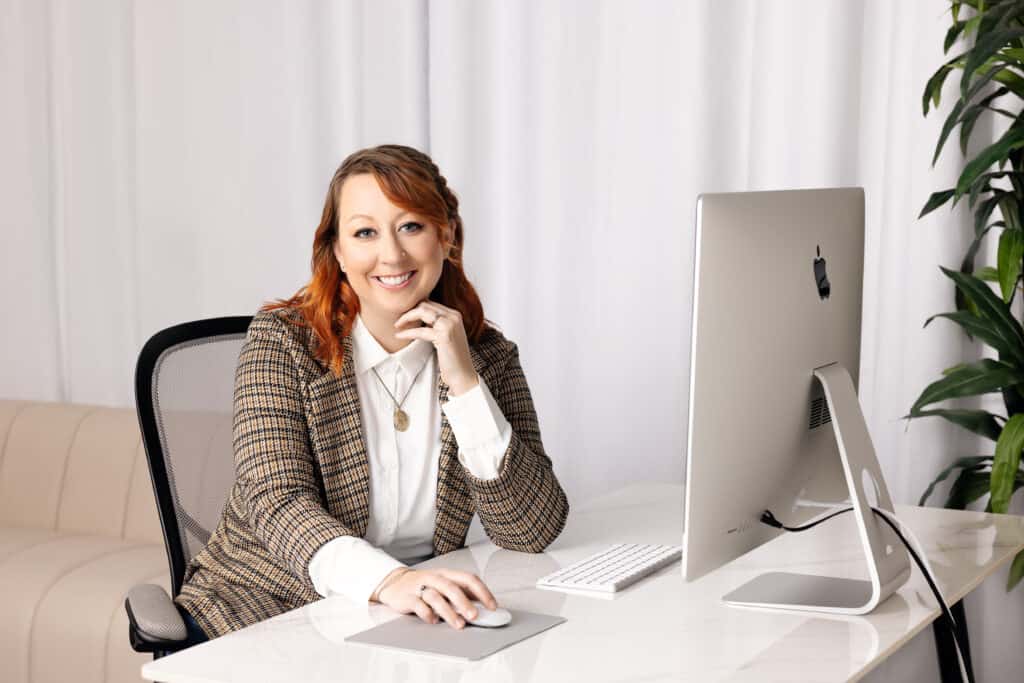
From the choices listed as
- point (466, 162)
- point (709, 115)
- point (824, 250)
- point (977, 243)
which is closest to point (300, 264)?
point (466, 162)

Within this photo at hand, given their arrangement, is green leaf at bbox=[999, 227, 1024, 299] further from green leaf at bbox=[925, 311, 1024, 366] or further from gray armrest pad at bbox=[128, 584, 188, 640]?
gray armrest pad at bbox=[128, 584, 188, 640]

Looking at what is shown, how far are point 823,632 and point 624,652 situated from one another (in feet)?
0.92

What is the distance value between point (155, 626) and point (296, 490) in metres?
0.29

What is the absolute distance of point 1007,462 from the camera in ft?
8.07

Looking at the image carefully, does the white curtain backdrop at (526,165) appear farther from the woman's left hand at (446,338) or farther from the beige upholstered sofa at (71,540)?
the woman's left hand at (446,338)

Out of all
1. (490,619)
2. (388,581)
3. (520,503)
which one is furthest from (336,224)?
(490,619)

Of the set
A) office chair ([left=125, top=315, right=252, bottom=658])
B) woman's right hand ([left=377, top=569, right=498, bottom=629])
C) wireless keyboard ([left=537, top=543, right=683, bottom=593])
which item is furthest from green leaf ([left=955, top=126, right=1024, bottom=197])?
office chair ([left=125, top=315, right=252, bottom=658])

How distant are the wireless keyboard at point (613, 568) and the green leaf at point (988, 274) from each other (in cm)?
107

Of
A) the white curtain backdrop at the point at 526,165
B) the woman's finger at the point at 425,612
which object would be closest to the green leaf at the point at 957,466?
the white curtain backdrop at the point at 526,165

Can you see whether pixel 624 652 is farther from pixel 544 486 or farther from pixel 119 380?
pixel 119 380

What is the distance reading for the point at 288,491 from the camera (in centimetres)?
193

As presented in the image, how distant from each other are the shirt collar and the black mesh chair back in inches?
13.5

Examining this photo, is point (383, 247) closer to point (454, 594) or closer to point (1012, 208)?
point (454, 594)

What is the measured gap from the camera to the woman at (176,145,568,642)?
6.51ft
